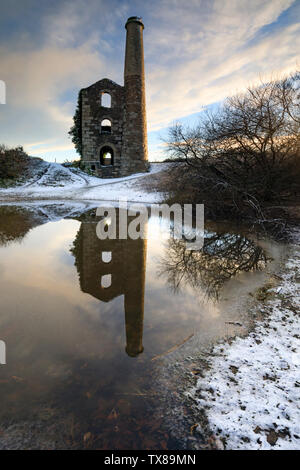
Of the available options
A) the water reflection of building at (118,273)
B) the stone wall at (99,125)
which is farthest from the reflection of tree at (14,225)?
the stone wall at (99,125)

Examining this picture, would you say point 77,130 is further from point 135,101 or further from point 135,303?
point 135,303

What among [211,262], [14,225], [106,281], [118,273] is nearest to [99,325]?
[106,281]

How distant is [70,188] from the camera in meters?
20.1

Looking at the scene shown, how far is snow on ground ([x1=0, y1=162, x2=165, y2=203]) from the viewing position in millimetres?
17578

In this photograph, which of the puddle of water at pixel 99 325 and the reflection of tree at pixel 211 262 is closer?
the puddle of water at pixel 99 325

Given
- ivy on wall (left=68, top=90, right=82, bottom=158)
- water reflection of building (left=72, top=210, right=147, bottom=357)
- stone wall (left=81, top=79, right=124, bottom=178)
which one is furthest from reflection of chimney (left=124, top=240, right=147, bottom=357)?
ivy on wall (left=68, top=90, right=82, bottom=158)

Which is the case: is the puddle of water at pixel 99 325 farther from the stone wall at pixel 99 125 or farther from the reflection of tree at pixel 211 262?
the stone wall at pixel 99 125

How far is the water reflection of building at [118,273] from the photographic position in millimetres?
3121

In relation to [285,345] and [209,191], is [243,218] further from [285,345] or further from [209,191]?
[285,345]

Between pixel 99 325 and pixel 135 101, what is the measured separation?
24.9 m

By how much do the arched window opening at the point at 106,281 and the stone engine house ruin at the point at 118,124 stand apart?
70.6 ft

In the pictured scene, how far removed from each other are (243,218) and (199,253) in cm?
521

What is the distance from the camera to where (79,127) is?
25.1 metres

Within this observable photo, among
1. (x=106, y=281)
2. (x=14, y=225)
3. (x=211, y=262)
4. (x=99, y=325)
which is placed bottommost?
(x=99, y=325)
